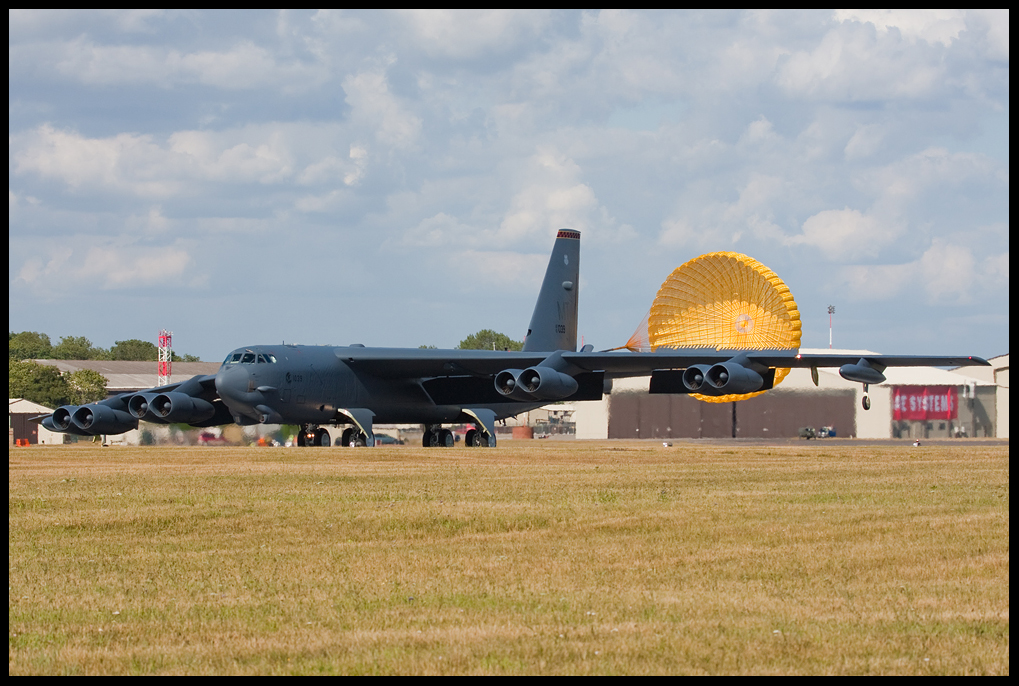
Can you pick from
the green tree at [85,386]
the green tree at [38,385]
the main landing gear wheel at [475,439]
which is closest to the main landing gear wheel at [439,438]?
the main landing gear wheel at [475,439]

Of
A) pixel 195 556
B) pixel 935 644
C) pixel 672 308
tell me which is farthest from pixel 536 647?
pixel 672 308

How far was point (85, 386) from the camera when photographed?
108 m

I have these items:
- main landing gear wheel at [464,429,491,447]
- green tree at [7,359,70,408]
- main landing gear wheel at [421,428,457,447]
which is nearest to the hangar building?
main landing gear wheel at [464,429,491,447]

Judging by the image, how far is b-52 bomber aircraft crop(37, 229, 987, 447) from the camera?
43.9 m

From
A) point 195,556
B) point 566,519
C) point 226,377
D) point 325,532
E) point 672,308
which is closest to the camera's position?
point 195,556

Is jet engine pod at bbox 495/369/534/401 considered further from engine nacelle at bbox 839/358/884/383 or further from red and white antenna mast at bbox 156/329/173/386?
red and white antenna mast at bbox 156/329/173/386

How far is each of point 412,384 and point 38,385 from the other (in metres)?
66.7

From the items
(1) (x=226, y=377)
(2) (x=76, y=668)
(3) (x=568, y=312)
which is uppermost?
(3) (x=568, y=312)

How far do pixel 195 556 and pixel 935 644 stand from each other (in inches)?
335

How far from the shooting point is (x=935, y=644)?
31.5 feet

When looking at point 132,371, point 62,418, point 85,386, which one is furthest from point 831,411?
point 132,371

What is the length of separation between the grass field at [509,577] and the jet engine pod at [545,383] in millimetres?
19895

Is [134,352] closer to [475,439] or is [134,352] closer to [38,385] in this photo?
[38,385]
